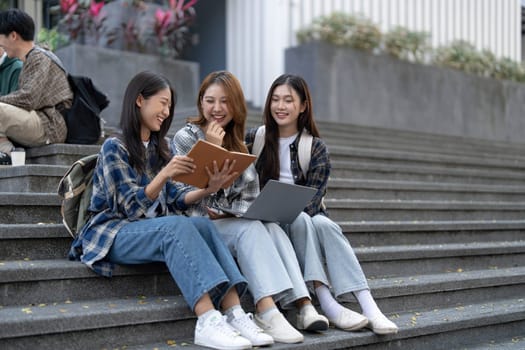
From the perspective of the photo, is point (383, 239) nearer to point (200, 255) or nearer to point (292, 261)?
point (292, 261)

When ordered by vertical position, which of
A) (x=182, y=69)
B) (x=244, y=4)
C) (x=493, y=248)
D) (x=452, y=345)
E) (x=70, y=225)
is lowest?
(x=452, y=345)

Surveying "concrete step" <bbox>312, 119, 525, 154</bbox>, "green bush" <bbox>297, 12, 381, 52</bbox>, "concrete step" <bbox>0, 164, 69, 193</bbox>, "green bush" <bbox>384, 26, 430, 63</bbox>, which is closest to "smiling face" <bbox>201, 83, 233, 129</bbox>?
"concrete step" <bbox>0, 164, 69, 193</bbox>

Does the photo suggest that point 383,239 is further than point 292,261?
Yes

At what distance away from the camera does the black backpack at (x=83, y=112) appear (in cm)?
453

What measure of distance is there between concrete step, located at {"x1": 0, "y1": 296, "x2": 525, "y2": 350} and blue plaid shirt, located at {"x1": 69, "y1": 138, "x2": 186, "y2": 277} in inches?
8.4

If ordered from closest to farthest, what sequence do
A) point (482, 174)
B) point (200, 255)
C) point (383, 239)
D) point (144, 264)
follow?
point (200, 255)
point (144, 264)
point (383, 239)
point (482, 174)

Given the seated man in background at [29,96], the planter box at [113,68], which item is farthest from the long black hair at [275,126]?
the planter box at [113,68]

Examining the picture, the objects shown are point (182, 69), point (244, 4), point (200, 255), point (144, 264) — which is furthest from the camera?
point (244, 4)

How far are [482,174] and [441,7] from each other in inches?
220

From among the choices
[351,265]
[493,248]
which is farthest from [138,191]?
[493,248]

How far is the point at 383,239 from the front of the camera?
4.54 m

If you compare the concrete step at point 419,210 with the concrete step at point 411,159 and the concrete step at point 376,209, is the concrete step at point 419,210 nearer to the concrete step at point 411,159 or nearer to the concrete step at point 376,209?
the concrete step at point 376,209

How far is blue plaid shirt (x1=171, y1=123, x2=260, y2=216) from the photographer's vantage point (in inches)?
135

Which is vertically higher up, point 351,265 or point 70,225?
point 70,225
